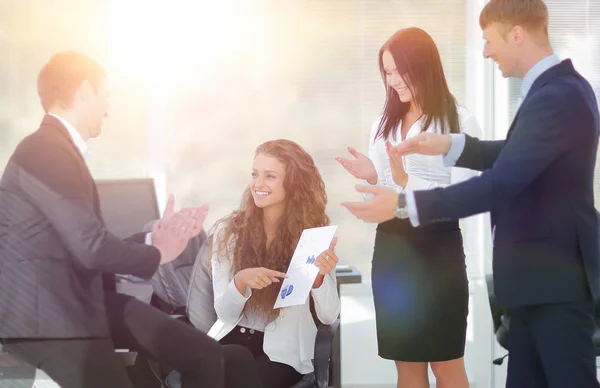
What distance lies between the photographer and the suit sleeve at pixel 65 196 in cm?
194

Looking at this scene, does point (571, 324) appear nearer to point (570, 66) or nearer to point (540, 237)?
point (540, 237)

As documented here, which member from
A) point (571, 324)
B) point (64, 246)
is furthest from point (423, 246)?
point (64, 246)

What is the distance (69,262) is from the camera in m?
2.04

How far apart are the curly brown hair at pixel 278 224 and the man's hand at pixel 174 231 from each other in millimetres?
307

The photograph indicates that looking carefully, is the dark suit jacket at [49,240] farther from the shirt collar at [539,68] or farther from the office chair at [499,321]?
the office chair at [499,321]

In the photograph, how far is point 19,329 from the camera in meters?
2.01

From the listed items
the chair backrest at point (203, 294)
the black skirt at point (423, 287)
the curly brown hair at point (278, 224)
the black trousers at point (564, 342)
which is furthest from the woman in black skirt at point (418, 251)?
the chair backrest at point (203, 294)

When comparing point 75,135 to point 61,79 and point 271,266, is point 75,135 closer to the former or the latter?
point 61,79

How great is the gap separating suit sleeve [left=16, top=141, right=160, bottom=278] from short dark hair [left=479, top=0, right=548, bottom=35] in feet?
3.73

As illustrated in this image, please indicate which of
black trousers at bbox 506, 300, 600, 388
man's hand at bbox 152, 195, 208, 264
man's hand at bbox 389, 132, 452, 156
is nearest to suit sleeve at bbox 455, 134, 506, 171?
man's hand at bbox 389, 132, 452, 156

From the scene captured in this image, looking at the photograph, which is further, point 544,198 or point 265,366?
point 265,366

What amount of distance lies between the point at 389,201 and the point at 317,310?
0.81 m

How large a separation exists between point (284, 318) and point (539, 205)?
3.41ft

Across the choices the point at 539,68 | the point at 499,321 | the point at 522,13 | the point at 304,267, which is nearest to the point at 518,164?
the point at 539,68
